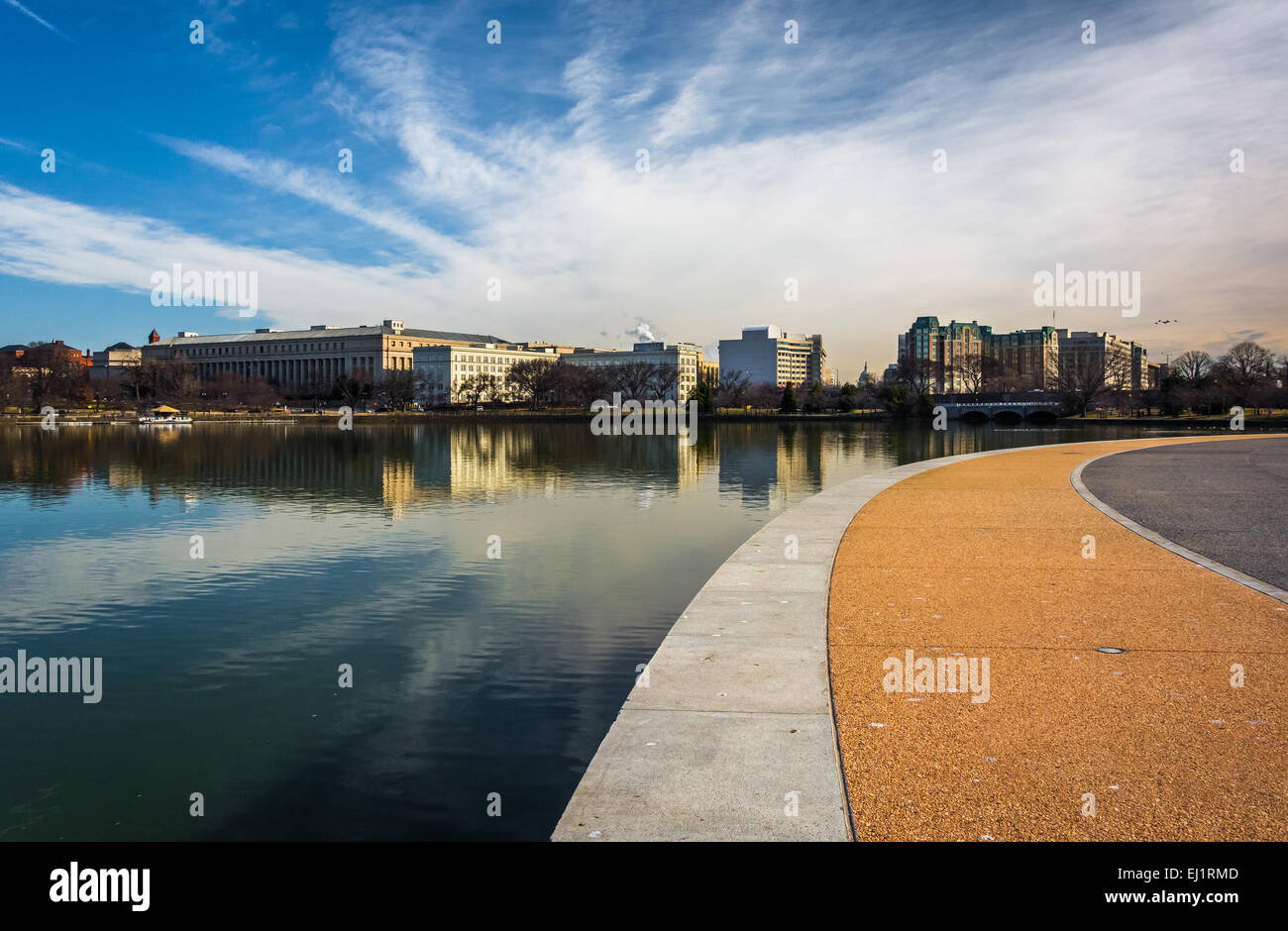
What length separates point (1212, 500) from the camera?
20.4 metres

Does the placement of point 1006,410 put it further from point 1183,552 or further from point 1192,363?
point 1183,552

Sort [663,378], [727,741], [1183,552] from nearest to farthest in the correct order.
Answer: [727,741]
[1183,552]
[663,378]

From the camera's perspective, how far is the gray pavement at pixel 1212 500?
13.8m

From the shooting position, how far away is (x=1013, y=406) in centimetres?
11812

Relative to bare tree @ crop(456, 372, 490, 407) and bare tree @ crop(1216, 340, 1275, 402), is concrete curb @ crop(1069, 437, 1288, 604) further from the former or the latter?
bare tree @ crop(456, 372, 490, 407)

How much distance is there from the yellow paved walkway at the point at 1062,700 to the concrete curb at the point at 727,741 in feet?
0.81

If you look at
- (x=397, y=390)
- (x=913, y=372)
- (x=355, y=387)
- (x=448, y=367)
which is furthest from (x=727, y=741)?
(x=448, y=367)

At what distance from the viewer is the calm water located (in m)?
6.82

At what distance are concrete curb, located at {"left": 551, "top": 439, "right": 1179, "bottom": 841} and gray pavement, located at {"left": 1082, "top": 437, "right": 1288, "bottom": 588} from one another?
23.8 feet

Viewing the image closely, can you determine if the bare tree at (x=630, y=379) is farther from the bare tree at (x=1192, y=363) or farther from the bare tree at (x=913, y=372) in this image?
the bare tree at (x=1192, y=363)

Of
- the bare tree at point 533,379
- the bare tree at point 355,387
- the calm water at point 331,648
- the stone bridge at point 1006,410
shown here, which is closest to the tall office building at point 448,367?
the bare tree at point 355,387

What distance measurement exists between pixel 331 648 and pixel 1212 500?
19.8 m
